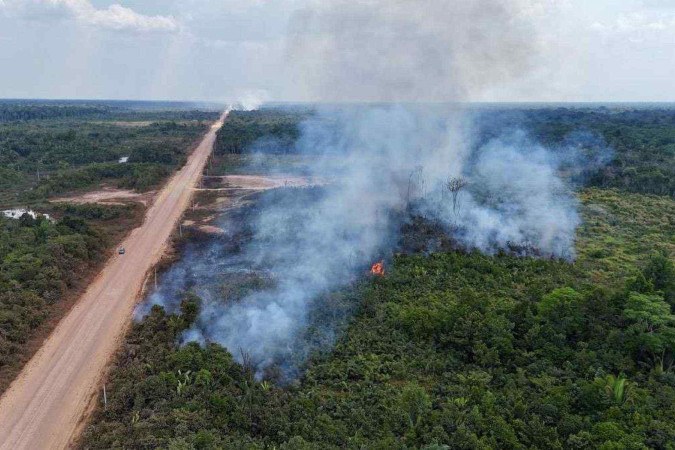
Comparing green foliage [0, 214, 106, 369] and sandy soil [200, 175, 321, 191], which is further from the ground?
sandy soil [200, 175, 321, 191]

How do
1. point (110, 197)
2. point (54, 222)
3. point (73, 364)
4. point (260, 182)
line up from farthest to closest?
1. point (260, 182)
2. point (110, 197)
3. point (54, 222)
4. point (73, 364)

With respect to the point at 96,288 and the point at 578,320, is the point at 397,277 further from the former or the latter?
the point at 96,288

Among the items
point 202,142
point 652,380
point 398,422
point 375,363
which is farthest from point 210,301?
point 202,142

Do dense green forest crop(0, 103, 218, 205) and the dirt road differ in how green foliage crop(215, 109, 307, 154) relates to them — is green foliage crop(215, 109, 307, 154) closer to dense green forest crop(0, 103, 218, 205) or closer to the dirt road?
dense green forest crop(0, 103, 218, 205)

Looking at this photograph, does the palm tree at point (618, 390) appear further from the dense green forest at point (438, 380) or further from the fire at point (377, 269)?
the fire at point (377, 269)

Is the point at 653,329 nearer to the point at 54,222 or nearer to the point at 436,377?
the point at 436,377

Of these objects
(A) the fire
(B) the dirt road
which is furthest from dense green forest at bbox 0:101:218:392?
(A) the fire

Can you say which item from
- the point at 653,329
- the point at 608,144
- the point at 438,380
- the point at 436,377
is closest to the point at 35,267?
the point at 436,377
